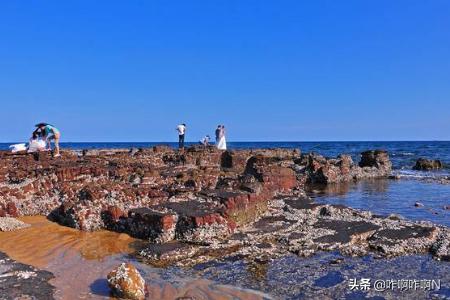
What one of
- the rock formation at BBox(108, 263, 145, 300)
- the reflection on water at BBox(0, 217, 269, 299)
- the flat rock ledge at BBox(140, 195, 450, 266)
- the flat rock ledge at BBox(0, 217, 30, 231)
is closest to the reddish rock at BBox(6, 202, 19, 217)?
the reflection on water at BBox(0, 217, 269, 299)

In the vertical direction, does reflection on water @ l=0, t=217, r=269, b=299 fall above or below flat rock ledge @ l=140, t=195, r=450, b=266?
below

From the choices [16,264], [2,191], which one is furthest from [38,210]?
[16,264]

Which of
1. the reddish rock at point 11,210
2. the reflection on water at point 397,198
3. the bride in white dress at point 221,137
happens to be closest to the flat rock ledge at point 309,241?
the reflection on water at point 397,198

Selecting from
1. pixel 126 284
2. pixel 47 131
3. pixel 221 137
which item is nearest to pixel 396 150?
pixel 221 137

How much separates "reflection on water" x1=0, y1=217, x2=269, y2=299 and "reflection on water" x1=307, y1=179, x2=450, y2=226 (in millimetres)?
7294

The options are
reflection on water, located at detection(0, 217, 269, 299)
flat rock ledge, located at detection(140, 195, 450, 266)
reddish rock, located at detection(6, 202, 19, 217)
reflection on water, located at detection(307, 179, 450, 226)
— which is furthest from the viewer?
reflection on water, located at detection(307, 179, 450, 226)

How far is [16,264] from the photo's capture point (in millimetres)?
6293

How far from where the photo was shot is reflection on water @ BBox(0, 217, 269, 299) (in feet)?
18.4

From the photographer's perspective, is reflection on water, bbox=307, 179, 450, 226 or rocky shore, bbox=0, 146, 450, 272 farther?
reflection on water, bbox=307, 179, 450, 226

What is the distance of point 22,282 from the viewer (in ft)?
18.4

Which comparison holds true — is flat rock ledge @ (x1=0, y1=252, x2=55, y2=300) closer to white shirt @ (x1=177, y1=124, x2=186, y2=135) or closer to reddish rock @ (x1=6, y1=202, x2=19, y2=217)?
reddish rock @ (x1=6, y1=202, x2=19, y2=217)

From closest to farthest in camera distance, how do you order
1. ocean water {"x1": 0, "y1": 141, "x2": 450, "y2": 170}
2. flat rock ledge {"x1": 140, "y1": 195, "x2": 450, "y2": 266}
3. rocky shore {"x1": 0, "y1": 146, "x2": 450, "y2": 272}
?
1. flat rock ledge {"x1": 140, "y1": 195, "x2": 450, "y2": 266}
2. rocky shore {"x1": 0, "y1": 146, "x2": 450, "y2": 272}
3. ocean water {"x1": 0, "y1": 141, "x2": 450, "y2": 170}

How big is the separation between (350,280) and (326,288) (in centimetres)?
47

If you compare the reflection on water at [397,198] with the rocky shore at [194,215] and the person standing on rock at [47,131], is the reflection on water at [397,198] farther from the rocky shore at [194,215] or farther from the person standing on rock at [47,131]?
the person standing on rock at [47,131]
